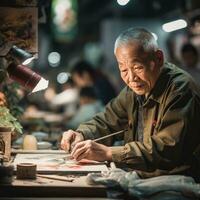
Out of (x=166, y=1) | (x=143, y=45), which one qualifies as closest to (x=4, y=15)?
(x=143, y=45)

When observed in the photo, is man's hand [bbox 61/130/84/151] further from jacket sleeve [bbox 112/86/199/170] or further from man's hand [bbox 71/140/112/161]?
jacket sleeve [bbox 112/86/199/170]

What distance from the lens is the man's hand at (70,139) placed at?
5969 millimetres

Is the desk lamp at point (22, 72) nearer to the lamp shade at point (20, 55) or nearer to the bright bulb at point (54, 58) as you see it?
the lamp shade at point (20, 55)

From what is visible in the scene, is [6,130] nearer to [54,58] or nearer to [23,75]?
[23,75]

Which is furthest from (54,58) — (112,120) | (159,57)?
(159,57)

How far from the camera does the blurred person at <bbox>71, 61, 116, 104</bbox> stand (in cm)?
1347

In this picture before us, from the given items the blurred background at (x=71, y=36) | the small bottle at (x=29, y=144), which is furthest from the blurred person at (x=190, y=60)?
the small bottle at (x=29, y=144)

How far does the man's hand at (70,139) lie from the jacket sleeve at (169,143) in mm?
870

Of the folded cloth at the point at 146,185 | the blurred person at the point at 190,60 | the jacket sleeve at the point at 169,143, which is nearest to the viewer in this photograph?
the folded cloth at the point at 146,185

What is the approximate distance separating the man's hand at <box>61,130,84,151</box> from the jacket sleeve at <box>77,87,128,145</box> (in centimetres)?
26

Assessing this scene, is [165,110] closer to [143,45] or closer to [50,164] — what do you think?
[143,45]

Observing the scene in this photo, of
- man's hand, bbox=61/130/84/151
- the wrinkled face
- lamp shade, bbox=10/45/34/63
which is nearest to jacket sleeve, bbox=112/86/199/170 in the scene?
the wrinkled face

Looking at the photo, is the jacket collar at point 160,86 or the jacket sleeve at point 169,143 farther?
the jacket collar at point 160,86

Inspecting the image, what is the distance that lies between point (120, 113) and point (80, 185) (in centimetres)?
204
